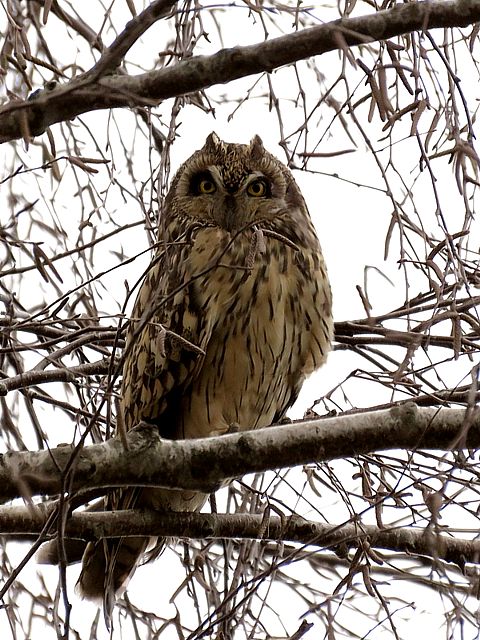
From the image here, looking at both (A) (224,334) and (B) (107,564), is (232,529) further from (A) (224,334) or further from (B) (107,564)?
(A) (224,334)

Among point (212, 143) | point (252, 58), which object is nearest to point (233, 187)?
point (212, 143)

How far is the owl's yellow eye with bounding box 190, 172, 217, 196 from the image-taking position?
3.19 meters

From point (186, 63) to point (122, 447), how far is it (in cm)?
74

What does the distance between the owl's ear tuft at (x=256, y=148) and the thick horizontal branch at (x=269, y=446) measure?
1522 millimetres

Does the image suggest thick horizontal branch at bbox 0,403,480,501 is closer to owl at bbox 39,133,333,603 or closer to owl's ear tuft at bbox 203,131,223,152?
owl at bbox 39,133,333,603

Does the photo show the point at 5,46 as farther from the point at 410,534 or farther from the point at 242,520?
the point at 410,534

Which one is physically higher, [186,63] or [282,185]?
[282,185]

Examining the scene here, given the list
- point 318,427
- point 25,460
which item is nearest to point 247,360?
point 318,427

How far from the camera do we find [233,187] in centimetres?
313

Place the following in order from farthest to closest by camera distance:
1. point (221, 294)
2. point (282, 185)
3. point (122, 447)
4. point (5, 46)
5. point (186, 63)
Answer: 1. point (282, 185)
2. point (221, 294)
3. point (5, 46)
4. point (122, 447)
5. point (186, 63)

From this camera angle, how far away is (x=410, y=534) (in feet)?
7.82

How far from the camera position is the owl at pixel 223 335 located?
2891 millimetres

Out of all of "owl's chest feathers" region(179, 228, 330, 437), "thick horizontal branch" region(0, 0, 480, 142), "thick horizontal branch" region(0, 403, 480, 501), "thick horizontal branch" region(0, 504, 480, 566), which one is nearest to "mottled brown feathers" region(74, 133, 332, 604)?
"owl's chest feathers" region(179, 228, 330, 437)

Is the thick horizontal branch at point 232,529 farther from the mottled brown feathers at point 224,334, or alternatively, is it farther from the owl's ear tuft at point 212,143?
the owl's ear tuft at point 212,143
